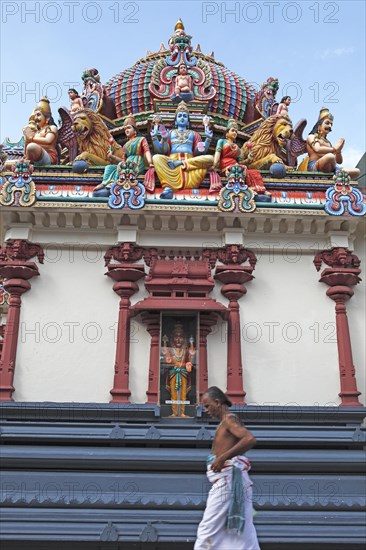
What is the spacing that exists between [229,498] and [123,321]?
21.6 ft

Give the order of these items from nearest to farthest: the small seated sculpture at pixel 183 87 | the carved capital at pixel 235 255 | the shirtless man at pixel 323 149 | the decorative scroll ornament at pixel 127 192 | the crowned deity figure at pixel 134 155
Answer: the decorative scroll ornament at pixel 127 192 → the carved capital at pixel 235 255 → the crowned deity figure at pixel 134 155 → the shirtless man at pixel 323 149 → the small seated sculpture at pixel 183 87

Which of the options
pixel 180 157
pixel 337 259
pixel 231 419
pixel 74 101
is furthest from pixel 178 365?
pixel 74 101

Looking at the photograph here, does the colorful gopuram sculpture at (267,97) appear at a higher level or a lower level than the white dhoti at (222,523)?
higher

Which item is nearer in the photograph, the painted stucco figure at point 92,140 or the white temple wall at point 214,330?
the white temple wall at point 214,330

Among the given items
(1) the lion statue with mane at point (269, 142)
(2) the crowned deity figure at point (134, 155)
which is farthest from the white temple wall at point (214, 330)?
(1) the lion statue with mane at point (269, 142)

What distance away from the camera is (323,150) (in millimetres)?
12914

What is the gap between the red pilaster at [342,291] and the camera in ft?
35.1

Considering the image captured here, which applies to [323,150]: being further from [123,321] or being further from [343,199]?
[123,321]

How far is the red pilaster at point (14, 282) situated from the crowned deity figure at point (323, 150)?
6661mm

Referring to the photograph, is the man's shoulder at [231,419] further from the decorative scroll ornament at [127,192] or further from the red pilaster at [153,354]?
the decorative scroll ornament at [127,192]

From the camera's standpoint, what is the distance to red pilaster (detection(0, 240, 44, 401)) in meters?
10.7

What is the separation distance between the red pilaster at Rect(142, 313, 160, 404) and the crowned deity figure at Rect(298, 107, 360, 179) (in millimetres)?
5349

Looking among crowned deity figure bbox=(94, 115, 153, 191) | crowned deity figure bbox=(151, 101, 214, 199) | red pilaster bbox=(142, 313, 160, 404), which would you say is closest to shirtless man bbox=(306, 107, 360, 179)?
crowned deity figure bbox=(151, 101, 214, 199)

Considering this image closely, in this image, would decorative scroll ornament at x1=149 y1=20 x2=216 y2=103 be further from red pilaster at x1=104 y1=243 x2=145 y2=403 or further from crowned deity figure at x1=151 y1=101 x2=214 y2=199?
red pilaster at x1=104 y1=243 x2=145 y2=403
